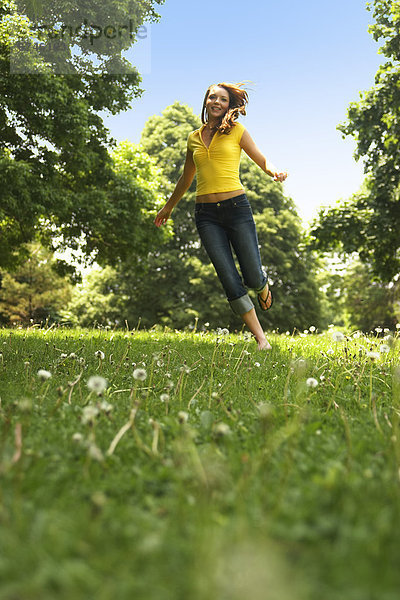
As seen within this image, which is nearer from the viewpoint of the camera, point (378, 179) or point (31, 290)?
point (378, 179)

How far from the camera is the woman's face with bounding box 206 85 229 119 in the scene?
5.37 m

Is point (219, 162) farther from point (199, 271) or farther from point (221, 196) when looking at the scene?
point (199, 271)

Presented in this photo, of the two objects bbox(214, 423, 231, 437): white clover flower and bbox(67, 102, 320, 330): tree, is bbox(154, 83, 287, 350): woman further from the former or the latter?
bbox(67, 102, 320, 330): tree

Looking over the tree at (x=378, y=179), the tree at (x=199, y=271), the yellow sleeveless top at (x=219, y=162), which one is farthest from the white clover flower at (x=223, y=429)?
the tree at (x=199, y=271)

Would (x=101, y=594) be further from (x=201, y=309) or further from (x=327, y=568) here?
(x=201, y=309)

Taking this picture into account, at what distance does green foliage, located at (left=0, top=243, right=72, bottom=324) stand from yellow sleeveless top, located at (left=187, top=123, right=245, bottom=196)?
26.6 meters

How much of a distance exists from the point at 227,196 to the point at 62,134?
10.7m

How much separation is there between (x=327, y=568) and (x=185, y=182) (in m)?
5.16

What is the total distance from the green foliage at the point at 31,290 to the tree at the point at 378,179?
1900 centimetres

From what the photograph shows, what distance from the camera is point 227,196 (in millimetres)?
5301

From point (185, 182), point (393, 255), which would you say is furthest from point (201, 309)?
point (185, 182)

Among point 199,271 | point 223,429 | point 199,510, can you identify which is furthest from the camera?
point 199,271

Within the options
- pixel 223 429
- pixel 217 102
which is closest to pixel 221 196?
pixel 217 102

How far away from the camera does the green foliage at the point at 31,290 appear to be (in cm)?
3041
